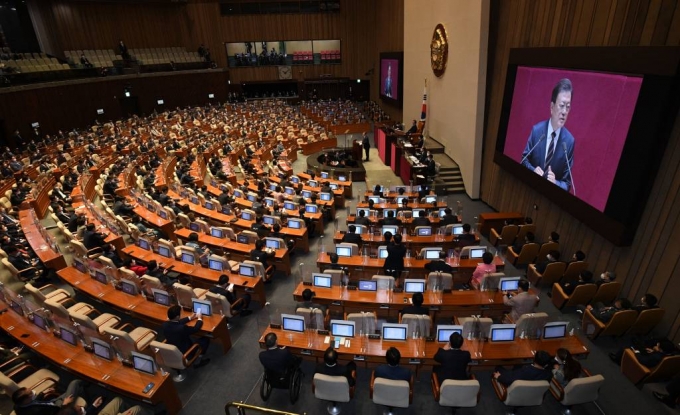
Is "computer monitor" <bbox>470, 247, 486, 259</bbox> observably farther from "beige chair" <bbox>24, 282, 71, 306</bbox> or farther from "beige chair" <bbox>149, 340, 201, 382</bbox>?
"beige chair" <bbox>24, 282, 71, 306</bbox>

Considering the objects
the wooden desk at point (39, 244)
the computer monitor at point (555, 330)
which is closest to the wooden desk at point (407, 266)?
the computer monitor at point (555, 330)

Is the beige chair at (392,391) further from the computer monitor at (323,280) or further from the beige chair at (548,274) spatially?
the beige chair at (548,274)

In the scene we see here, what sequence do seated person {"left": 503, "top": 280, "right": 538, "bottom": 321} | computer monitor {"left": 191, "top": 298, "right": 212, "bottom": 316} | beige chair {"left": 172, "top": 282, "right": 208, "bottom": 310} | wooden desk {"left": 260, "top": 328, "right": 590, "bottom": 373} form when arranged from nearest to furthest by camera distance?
wooden desk {"left": 260, "top": 328, "right": 590, "bottom": 373}, seated person {"left": 503, "top": 280, "right": 538, "bottom": 321}, computer monitor {"left": 191, "top": 298, "right": 212, "bottom": 316}, beige chair {"left": 172, "top": 282, "right": 208, "bottom": 310}

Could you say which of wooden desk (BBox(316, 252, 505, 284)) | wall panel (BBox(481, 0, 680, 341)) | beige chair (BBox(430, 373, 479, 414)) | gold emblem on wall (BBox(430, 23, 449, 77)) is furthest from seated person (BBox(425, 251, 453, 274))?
gold emblem on wall (BBox(430, 23, 449, 77))

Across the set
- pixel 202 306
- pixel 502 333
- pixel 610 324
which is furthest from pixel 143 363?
pixel 610 324

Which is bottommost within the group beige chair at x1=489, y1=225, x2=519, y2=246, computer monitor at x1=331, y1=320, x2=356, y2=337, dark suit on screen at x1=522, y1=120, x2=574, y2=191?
beige chair at x1=489, y1=225, x2=519, y2=246

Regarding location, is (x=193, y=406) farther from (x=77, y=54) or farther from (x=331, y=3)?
(x=331, y=3)

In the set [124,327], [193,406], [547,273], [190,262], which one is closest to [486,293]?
[547,273]

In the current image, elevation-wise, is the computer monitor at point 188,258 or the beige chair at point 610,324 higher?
the computer monitor at point 188,258

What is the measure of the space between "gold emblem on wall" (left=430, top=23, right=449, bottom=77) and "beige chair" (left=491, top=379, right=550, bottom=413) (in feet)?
52.2

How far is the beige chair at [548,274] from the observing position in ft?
30.3

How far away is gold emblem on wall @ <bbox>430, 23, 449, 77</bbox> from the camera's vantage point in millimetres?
17828

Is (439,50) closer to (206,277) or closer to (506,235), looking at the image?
(506,235)

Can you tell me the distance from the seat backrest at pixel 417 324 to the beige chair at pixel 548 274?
4303mm
